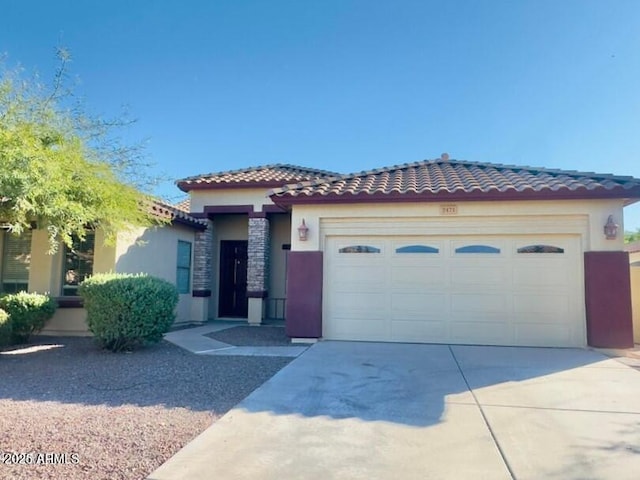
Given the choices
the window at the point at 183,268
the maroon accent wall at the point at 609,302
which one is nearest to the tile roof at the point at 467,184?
the maroon accent wall at the point at 609,302

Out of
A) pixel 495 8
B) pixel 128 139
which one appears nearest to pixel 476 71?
pixel 495 8

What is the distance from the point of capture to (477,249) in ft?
30.6

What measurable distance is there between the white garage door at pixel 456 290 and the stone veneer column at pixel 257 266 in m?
4.39

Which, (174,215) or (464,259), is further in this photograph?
(174,215)

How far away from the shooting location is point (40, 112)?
7.82 meters

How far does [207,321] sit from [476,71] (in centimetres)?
1157

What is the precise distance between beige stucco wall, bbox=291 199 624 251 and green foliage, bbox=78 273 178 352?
339cm

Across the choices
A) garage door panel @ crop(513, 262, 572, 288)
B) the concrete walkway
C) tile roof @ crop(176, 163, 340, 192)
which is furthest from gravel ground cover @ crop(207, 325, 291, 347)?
garage door panel @ crop(513, 262, 572, 288)

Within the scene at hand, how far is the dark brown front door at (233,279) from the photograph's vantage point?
1500 centimetres

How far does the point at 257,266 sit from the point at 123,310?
5835mm

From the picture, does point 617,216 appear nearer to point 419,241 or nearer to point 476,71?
point 419,241

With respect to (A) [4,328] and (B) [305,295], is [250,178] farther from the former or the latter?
(A) [4,328]

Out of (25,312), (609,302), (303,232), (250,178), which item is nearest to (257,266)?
(250,178)

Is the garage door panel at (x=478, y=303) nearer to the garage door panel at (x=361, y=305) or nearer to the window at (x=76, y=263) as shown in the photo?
the garage door panel at (x=361, y=305)
